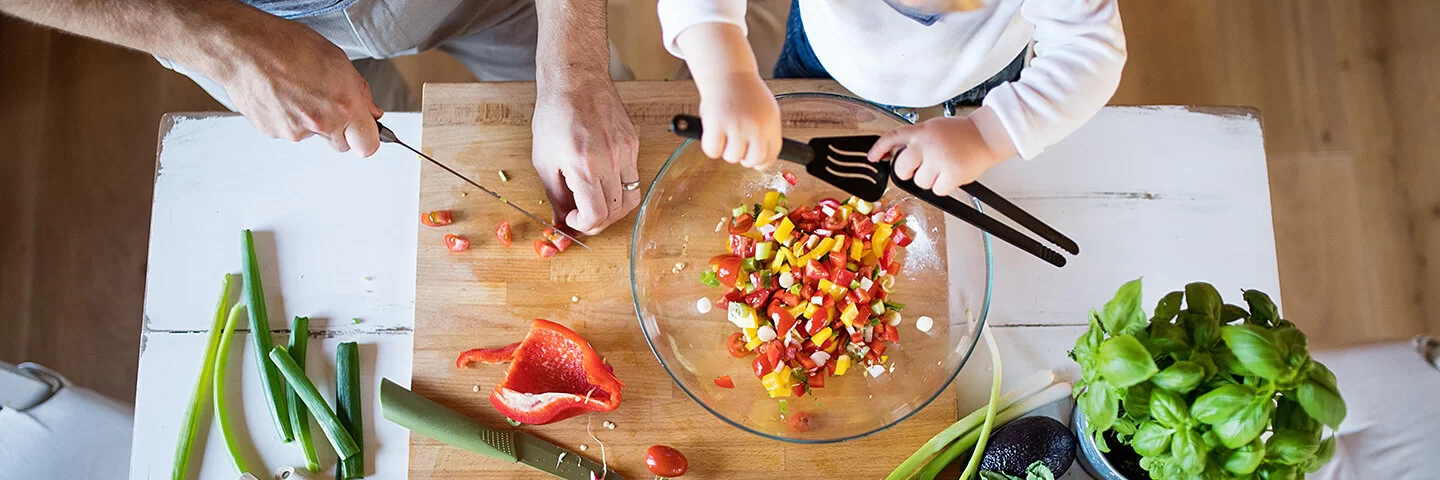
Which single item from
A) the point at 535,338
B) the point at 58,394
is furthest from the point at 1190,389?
Answer: the point at 58,394

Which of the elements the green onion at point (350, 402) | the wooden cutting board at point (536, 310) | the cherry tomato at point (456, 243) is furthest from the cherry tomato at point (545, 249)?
the green onion at point (350, 402)

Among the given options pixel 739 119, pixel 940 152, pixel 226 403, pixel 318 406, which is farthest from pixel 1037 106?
pixel 226 403

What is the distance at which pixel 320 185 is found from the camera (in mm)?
1395

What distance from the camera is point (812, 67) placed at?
56.2 inches

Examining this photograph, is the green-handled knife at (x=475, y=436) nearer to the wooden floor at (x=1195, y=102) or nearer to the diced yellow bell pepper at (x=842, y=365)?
the diced yellow bell pepper at (x=842, y=365)

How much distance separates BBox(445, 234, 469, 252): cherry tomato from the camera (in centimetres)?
130

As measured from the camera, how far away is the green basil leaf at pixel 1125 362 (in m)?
0.80

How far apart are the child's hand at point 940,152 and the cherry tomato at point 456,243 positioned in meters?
0.67

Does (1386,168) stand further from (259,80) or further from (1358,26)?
(259,80)

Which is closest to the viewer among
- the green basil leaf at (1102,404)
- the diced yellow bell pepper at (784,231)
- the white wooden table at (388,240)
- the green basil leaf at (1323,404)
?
the green basil leaf at (1323,404)

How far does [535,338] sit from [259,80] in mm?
543

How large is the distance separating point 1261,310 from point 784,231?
0.60 meters

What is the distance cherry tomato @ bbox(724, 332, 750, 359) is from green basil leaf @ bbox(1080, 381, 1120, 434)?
1.67ft

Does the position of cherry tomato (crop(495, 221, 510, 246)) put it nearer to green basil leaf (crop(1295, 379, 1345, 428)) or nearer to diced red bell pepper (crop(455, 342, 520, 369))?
diced red bell pepper (crop(455, 342, 520, 369))
